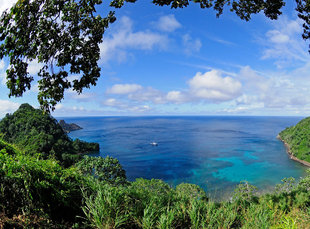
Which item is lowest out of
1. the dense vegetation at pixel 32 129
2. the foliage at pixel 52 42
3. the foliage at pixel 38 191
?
the dense vegetation at pixel 32 129

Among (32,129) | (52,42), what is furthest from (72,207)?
(32,129)

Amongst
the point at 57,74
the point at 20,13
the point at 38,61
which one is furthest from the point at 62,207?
the point at 20,13

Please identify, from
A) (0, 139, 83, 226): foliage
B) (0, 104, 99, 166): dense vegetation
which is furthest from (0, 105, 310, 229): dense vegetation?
(0, 104, 99, 166): dense vegetation

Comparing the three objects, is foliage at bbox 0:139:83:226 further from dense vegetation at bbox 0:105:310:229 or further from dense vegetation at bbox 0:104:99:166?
dense vegetation at bbox 0:104:99:166

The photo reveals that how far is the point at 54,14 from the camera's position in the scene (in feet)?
14.6

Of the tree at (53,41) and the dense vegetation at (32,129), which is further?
the dense vegetation at (32,129)

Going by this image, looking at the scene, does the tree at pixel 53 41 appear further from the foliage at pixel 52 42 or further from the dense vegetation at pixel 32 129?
the dense vegetation at pixel 32 129

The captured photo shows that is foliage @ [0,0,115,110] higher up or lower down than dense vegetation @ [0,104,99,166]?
higher up

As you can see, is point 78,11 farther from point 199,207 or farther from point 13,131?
point 13,131

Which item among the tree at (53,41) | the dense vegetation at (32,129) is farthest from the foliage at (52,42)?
the dense vegetation at (32,129)

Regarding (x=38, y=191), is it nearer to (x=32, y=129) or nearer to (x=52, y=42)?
(x=52, y=42)

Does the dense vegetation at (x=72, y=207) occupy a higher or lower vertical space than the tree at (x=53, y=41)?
lower

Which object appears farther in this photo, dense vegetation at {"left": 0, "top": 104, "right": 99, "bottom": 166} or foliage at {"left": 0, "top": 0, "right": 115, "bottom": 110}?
dense vegetation at {"left": 0, "top": 104, "right": 99, "bottom": 166}

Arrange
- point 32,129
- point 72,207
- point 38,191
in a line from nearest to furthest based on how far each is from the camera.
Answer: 1. point 38,191
2. point 72,207
3. point 32,129
